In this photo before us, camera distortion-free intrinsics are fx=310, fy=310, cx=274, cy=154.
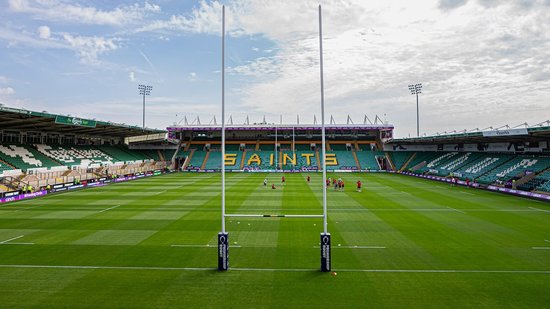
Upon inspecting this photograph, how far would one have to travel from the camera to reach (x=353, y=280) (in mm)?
10688

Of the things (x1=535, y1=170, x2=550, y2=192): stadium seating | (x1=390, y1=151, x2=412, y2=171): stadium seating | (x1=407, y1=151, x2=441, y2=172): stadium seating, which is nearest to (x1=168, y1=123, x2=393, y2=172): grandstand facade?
(x1=390, y1=151, x2=412, y2=171): stadium seating

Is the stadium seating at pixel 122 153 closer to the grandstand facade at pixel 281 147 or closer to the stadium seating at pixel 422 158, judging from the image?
the grandstand facade at pixel 281 147

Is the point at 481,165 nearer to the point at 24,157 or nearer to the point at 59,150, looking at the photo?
the point at 24,157

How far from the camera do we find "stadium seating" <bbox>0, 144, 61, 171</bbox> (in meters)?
36.8

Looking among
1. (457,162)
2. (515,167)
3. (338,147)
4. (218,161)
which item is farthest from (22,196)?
(338,147)

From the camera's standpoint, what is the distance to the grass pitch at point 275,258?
31.2 ft

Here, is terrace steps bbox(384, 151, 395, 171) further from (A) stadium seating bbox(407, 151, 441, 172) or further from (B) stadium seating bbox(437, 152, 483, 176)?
(B) stadium seating bbox(437, 152, 483, 176)

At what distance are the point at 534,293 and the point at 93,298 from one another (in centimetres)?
1360

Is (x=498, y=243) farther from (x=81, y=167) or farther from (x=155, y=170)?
(x=155, y=170)

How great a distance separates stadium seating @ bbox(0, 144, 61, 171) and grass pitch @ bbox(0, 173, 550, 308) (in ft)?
53.8

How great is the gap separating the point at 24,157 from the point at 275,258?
41554 mm

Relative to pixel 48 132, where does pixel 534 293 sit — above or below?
below

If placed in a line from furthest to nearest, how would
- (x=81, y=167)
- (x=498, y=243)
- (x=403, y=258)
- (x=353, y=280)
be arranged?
(x=81, y=167), (x=498, y=243), (x=403, y=258), (x=353, y=280)

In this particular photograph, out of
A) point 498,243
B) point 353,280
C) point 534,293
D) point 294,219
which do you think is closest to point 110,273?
point 353,280
